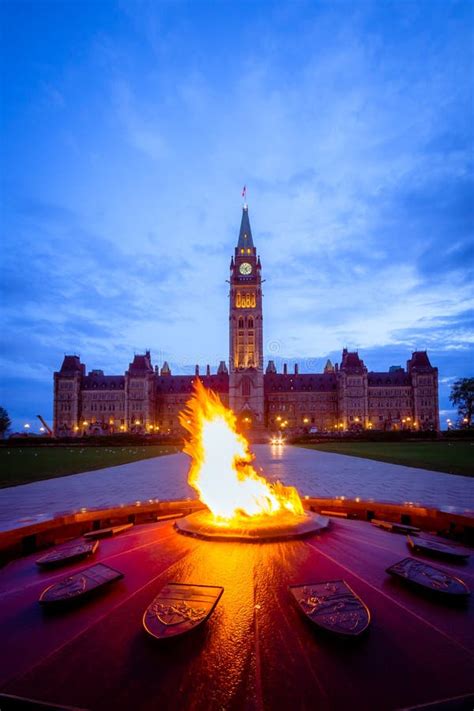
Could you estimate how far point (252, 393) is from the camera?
91688 millimetres

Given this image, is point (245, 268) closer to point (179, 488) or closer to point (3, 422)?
point (3, 422)

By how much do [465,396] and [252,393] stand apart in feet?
144

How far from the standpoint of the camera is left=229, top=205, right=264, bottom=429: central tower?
9131 cm

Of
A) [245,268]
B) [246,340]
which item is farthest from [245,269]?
[246,340]

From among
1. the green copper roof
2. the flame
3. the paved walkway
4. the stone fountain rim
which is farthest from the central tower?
the stone fountain rim

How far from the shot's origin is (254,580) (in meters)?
3.04

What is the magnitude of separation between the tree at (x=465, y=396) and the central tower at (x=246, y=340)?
132ft

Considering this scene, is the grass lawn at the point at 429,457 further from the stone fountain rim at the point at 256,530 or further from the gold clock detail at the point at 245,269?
the gold clock detail at the point at 245,269

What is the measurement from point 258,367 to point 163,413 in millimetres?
30774

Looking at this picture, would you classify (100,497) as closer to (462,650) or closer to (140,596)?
(140,596)

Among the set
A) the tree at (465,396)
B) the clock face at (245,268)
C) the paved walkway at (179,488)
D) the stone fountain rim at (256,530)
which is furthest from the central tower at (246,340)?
the stone fountain rim at (256,530)

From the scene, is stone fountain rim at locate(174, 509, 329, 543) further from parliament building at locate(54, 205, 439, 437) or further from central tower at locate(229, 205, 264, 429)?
parliament building at locate(54, 205, 439, 437)

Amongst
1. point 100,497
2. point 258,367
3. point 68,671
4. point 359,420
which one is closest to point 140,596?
point 68,671

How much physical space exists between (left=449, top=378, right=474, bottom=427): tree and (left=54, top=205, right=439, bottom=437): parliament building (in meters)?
18.8
